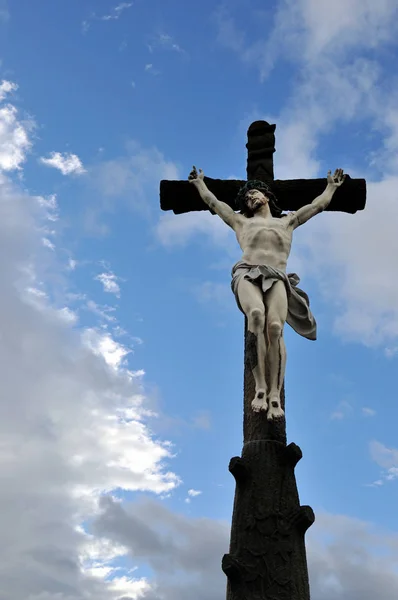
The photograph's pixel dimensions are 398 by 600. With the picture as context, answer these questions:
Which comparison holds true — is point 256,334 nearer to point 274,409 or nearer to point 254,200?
point 274,409

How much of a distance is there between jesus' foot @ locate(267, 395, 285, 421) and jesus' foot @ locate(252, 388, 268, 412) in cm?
5

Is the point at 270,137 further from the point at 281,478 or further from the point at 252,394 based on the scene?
the point at 281,478

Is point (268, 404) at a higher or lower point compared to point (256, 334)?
lower

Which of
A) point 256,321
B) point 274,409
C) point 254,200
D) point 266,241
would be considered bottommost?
point 274,409

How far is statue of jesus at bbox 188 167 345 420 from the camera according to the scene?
6.00m

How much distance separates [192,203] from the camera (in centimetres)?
786

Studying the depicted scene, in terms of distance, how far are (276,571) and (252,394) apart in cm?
152

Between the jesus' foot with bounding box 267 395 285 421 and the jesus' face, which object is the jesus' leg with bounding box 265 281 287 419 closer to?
the jesus' foot with bounding box 267 395 285 421

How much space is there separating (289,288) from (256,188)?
1274mm

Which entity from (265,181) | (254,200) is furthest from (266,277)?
(265,181)

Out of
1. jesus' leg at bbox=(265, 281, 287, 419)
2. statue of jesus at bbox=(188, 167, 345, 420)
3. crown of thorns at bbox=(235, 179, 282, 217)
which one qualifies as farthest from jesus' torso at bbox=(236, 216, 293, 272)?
jesus' leg at bbox=(265, 281, 287, 419)

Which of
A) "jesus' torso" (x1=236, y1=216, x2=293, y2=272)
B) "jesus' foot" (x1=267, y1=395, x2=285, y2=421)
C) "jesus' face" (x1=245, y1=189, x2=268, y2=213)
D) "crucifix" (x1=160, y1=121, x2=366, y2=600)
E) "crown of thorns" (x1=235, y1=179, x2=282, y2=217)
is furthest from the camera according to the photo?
"crown of thorns" (x1=235, y1=179, x2=282, y2=217)

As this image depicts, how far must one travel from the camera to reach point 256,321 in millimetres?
6047


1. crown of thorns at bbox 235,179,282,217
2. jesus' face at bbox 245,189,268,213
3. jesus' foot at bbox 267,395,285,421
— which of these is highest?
crown of thorns at bbox 235,179,282,217
